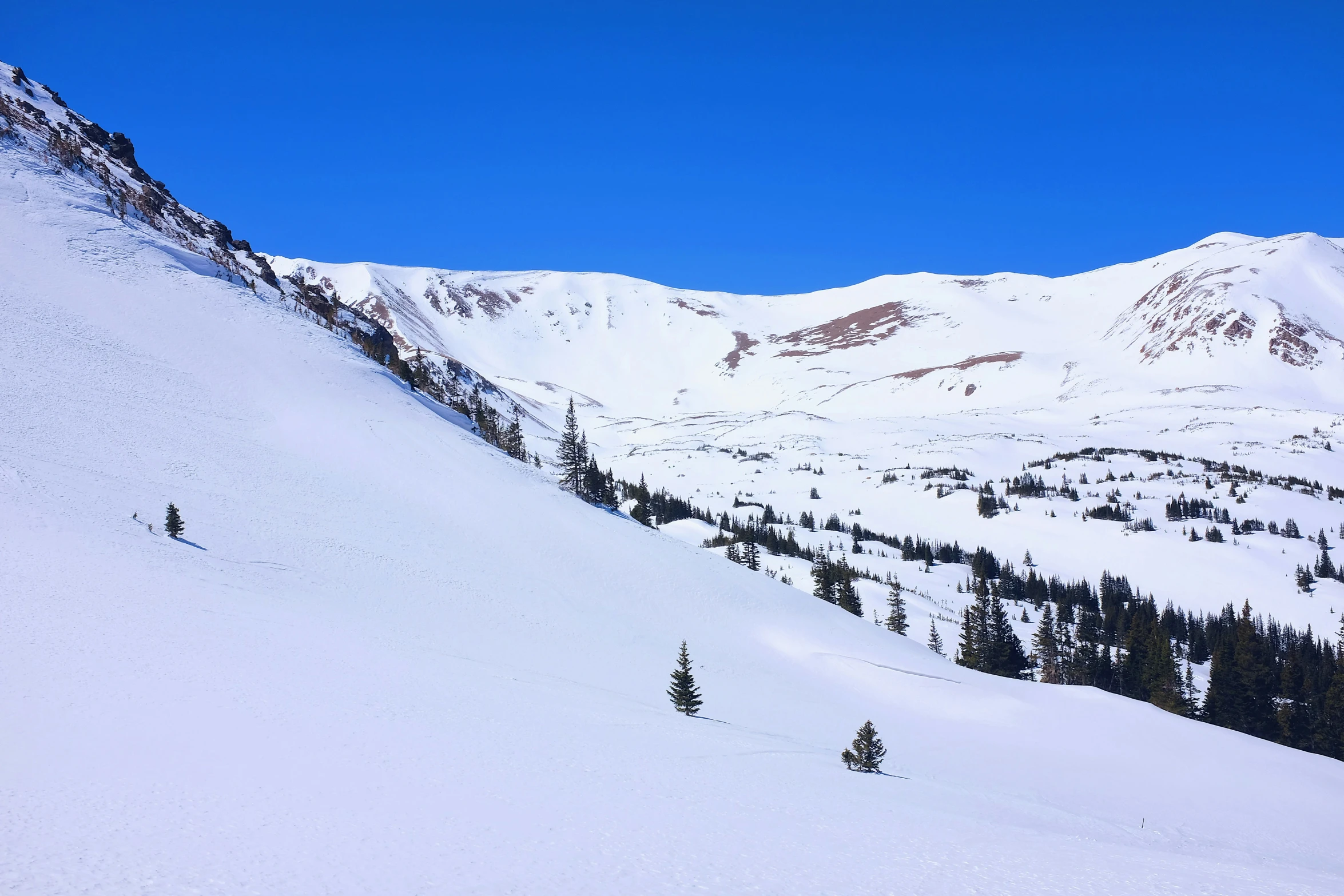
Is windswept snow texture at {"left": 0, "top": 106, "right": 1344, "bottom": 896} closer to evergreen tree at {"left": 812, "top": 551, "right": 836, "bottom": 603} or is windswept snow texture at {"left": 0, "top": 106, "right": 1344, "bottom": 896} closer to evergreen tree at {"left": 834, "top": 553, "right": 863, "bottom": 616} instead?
evergreen tree at {"left": 812, "top": 551, "right": 836, "bottom": 603}

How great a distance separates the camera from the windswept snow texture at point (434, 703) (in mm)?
9906

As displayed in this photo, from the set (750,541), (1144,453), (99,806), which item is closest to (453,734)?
(99,806)

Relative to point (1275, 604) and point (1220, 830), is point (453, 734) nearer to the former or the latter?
point (1220, 830)

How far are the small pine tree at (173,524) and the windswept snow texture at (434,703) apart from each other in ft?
2.70

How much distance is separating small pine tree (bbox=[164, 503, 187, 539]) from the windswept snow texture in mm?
822

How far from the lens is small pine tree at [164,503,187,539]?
28.5 m

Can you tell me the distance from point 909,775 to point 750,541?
66.8 meters

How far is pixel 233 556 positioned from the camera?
29.2 m

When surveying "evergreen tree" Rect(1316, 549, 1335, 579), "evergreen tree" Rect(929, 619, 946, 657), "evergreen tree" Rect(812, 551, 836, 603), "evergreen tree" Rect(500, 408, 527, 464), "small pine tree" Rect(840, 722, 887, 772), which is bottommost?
"evergreen tree" Rect(929, 619, 946, 657)

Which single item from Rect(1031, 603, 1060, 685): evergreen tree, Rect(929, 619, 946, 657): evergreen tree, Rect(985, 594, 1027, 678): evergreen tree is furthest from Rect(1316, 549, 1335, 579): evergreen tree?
Rect(929, 619, 946, 657): evergreen tree

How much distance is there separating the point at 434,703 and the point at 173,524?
1721 cm

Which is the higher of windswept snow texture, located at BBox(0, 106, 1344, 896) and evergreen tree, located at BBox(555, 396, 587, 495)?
evergreen tree, located at BBox(555, 396, 587, 495)

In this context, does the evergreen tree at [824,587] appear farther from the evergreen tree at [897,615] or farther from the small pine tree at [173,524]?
the small pine tree at [173,524]

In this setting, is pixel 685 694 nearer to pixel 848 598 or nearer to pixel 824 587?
pixel 824 587
